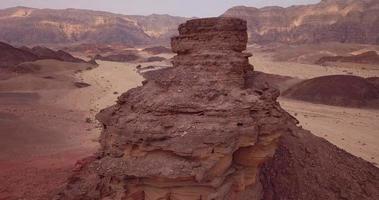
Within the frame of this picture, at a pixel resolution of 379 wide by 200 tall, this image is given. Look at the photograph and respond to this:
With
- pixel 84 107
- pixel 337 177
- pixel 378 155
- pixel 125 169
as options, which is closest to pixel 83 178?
pixel 125 169

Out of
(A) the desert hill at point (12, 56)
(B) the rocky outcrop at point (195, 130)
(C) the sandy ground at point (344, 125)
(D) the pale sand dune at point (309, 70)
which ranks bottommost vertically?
(C) the sandy ground at point (344, 125)

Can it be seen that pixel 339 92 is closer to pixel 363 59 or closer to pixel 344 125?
pixel 344 125

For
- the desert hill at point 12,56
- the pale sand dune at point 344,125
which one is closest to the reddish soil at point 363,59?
the pale sand dune at point 344,125

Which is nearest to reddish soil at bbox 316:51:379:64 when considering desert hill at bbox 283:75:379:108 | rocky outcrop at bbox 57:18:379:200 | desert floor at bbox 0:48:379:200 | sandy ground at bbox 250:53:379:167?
desert hill at bbox 283:75:379:108

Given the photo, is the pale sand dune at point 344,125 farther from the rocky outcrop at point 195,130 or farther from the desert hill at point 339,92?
the rocky outcrop at point 195,130

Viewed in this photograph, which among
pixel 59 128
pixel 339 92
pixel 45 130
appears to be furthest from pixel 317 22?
pixel 45 130

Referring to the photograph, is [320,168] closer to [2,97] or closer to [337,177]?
[337,177]

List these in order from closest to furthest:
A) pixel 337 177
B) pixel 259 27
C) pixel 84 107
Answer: pixel 337 177, pixel 84 107, pixel 259 27
